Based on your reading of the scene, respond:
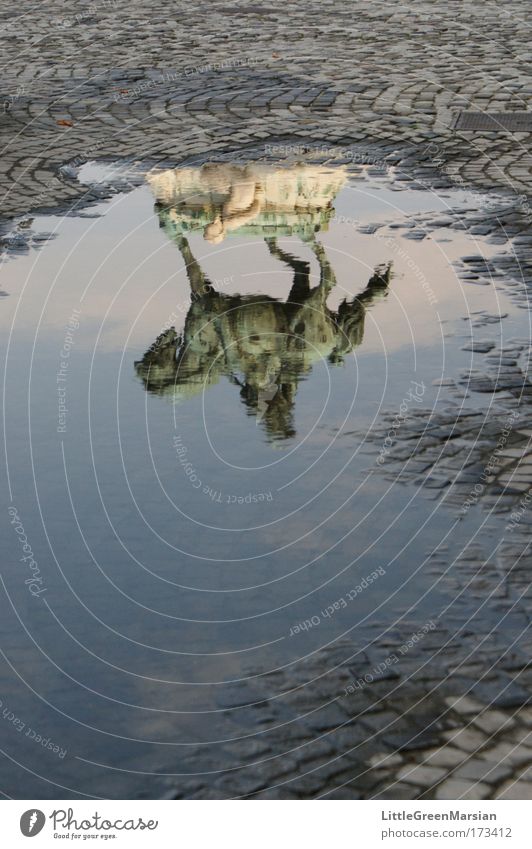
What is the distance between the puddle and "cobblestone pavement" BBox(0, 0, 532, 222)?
134cm

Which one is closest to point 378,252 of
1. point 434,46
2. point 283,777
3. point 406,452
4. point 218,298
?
point 218,298

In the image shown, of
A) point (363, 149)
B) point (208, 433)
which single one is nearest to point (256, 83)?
point (363, 149)

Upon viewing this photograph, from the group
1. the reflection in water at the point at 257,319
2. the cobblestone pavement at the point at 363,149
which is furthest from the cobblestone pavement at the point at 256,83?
the reflection in water at the point at 257,319

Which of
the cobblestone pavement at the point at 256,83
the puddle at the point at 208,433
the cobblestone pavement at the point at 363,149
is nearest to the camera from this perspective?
the cobblestone pavement at the point at 363,149

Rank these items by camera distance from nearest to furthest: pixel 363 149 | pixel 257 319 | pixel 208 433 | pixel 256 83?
pixel 208 433 → pixel 257 319 → pixel 363 149 → pixel 256 83

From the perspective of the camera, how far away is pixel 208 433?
6.64m

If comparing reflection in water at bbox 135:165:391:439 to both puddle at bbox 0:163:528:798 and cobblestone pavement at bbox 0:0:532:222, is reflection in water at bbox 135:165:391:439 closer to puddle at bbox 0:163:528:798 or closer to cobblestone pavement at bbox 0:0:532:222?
puddle at bbox 0:163:528:798

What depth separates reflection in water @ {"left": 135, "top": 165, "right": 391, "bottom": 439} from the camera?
7293mm

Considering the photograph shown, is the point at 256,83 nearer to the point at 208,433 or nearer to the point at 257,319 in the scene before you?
the point at 257,319

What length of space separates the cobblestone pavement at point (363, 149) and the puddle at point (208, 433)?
0.69 feet

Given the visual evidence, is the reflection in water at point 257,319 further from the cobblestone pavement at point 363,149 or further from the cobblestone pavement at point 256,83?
the cobblestone pavement at point 256,83

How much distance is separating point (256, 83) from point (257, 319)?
659 cm

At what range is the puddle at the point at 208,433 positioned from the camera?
484 centimetres

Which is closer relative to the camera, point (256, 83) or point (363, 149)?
point (363, 149)
